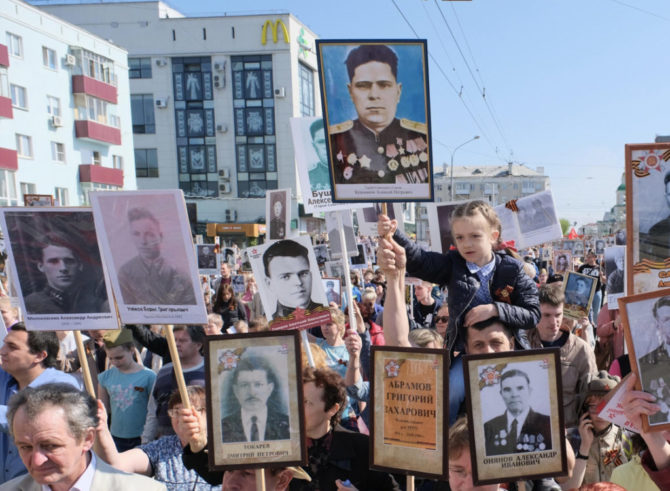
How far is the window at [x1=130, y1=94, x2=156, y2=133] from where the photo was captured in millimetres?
56938

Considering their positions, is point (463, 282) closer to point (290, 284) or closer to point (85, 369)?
point (85, 369)

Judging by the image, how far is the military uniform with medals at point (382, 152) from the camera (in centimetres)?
323

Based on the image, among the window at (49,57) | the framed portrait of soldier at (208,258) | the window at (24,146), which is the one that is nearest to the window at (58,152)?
the window at (24,146)

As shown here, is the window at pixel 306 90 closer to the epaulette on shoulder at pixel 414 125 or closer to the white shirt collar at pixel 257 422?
→ the epaulette on shoulder at pixel 414 125

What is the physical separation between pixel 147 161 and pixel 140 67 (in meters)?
8.86

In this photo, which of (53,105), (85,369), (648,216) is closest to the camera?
(648,216)

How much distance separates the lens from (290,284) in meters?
5.31

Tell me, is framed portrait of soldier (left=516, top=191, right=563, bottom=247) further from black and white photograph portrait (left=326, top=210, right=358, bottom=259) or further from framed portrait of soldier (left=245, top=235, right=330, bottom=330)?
framed portrait of soldier (left=245, top=235, right=330, bottom=330)

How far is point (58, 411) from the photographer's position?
252 cm

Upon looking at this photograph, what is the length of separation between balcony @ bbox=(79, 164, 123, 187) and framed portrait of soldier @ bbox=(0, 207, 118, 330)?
34.9 meters

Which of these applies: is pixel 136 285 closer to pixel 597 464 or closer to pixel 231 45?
pixel 597 464

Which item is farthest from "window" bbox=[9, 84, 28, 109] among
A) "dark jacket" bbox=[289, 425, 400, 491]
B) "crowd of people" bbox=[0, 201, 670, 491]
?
"dark jacket" bbox=[289, 425, 400, 491]

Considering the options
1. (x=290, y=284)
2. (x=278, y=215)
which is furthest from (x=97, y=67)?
(x=290, y=284)

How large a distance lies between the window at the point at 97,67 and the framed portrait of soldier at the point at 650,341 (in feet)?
124
